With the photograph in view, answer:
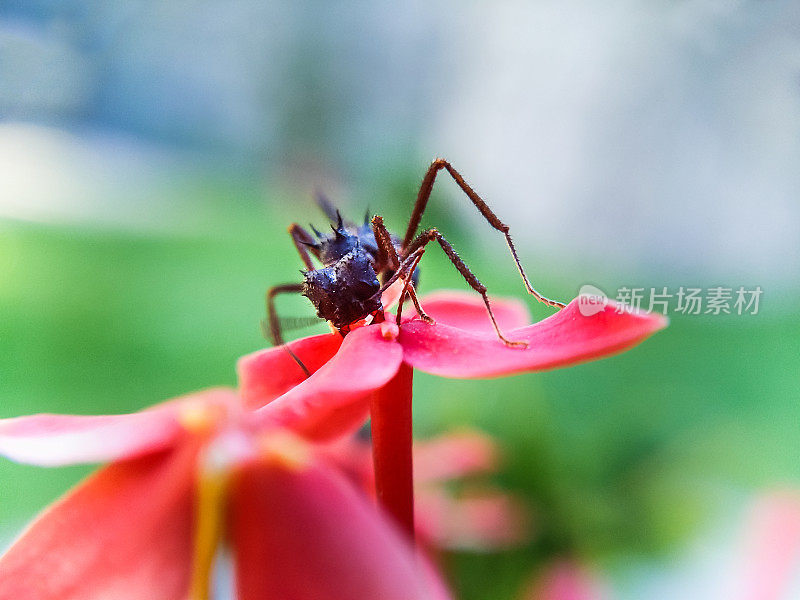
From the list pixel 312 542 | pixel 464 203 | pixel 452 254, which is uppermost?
pixel 464 203

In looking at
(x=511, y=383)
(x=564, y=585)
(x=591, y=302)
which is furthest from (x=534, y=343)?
(x=511, y=383)

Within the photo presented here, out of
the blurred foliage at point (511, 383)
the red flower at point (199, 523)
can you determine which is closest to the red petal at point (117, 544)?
the red flower at point (199, 523)

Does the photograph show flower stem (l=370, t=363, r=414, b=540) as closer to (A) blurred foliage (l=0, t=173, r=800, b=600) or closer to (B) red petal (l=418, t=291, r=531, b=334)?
(B) red petal (l=418, t=291, r=531, b=334)

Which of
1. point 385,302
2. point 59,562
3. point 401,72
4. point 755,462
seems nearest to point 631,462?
point 755,462

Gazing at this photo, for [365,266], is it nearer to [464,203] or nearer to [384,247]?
[384,247]

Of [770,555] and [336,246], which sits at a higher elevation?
[336,246]

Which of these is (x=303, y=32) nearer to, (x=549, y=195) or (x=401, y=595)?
(x=549, y=195)
